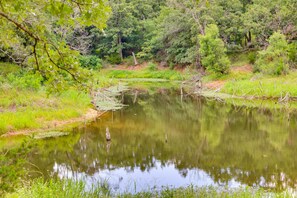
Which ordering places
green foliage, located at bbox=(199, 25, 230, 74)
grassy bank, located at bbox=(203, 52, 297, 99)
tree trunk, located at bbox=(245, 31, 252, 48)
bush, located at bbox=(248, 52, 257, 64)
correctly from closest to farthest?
grassy bank, located at bbox=(203, 52, 297, 99)
green foliage, located at bbox=(199, 25, 230, 74)
bush, located at bbox=(248, 52, 257, 64)
tree trunk, located at bbox=(245, 31, 252, 48)

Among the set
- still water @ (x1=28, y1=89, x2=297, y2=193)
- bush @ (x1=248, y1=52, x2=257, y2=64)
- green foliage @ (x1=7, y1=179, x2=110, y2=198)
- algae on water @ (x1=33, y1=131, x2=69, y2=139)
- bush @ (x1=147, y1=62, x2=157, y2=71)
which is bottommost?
still water @ (x1=28, y1=89, x2=297, y2=193)

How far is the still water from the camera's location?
36.0ft

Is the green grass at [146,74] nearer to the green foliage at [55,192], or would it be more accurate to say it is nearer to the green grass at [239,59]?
the green grass at [239,59]

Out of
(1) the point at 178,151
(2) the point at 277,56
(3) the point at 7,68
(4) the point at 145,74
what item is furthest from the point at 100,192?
(4) the point at 145,74

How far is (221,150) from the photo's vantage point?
46.2 feet

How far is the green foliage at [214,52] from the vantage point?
3369 centimetres

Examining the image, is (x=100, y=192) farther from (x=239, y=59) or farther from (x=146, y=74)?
(x=146, y=74)

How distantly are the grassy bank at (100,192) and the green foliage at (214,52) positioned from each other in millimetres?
25617

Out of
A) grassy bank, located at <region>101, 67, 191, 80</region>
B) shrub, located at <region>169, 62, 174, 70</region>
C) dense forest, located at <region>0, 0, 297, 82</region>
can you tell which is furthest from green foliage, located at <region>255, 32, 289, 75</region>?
shrub, located at <region>169, 62, 174, 70</region>

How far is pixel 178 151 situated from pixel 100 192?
226 inches

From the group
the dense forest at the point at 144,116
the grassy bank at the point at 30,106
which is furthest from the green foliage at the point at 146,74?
the grassy bank at the point at 30,106

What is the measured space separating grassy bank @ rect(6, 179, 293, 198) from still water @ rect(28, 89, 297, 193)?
651 millimetres

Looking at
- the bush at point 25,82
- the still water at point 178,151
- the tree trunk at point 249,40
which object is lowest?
the still water at point 178,151

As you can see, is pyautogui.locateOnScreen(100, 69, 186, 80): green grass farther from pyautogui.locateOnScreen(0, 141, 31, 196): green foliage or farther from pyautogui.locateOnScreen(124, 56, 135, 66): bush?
pyautogui.locateOnScreen(0, 141, 31, 196): green foliage
